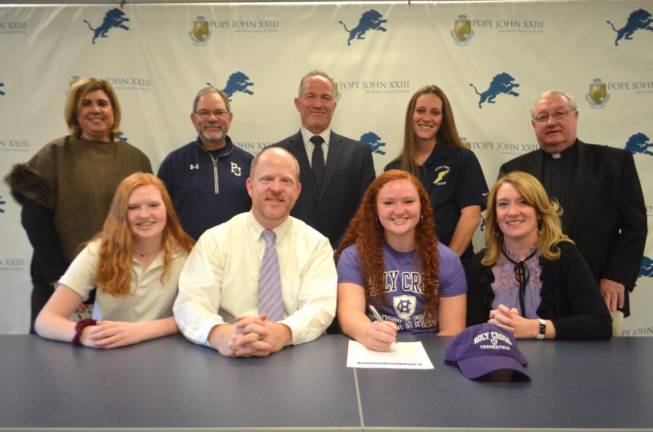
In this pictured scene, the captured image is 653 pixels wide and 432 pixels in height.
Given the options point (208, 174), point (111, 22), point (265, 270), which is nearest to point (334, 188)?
point (208, 174)

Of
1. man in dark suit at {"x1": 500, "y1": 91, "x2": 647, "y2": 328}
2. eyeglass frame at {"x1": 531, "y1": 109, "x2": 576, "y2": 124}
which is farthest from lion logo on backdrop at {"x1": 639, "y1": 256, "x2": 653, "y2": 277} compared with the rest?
eyeglass frame at {"x1": 531, "y1": 109, "x2": 576, "y2": 124}

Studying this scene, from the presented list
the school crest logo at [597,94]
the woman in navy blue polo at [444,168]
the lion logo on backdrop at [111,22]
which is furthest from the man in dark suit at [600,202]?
the lion logo on backdrop at [111,22]

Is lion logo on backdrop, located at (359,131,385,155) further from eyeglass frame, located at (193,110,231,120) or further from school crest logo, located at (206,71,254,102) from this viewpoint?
eyeglass frame, located at (193,110,231,120)

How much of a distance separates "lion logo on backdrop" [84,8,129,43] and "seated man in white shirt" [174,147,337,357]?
218 centimetres

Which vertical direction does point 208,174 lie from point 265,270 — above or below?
above

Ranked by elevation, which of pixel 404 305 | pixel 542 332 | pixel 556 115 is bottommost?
pixel 542 332

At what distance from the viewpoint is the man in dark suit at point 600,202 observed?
2.88 m

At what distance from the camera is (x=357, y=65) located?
149 inches

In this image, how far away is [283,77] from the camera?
150 inches

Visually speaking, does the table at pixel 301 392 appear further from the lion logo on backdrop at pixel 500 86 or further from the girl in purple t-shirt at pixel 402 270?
the lion logo on backdrop at pixel 500 86

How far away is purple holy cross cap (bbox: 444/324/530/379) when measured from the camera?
4.90ft

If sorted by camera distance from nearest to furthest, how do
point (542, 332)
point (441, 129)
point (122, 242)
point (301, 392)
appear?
point (301, 392), point (542, 332), point (122, 242), point (441, 129)

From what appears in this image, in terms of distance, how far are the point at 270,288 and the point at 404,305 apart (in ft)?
1.88

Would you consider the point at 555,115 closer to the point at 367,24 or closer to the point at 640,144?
the point at 640,144
